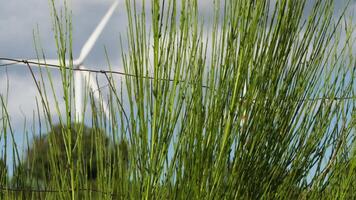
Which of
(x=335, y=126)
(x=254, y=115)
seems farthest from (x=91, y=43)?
(x=254, y=115)

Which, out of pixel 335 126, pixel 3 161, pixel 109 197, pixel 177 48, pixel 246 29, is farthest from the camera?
pixel 335 126

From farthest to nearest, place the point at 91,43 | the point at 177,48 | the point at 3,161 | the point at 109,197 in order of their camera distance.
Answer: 1. the point at 91,43
2. the point at 3,161
3. the point at 109,197
4. the point at 177,48

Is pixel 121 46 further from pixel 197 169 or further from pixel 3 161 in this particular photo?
pixel 3 161

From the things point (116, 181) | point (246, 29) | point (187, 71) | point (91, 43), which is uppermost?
point (91, 43)

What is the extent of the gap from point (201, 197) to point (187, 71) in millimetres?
400

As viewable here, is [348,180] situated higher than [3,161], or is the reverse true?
[3,161]

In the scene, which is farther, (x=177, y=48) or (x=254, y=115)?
(x=254, y=115)

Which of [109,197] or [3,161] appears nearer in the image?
[109,197]

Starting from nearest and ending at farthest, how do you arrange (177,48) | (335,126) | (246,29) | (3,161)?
1. (177,48)
2. (246,29)
3. (3,161)
4. (335,126)

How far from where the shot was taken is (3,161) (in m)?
2.55

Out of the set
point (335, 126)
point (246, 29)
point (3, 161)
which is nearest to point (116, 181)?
point (3, 161)

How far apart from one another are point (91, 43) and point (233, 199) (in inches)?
246

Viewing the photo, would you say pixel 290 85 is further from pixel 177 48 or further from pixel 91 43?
pixel 91 43

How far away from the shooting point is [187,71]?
2.05 m
